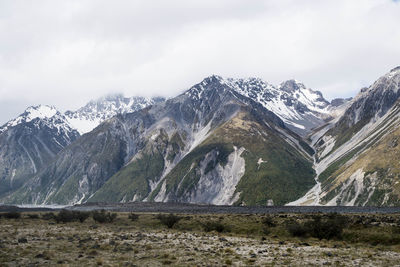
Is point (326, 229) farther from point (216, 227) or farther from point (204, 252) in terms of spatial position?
point (204, 252)

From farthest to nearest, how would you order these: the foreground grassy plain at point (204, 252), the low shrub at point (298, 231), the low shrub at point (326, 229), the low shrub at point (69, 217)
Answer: the low shrub at point (69, 217)
the low shrub at point (298, 231)
the low shrub at point (326, 229)
the foreground grassy plain at point (204, 252)

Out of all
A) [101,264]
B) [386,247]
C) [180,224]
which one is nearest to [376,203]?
[180,224]

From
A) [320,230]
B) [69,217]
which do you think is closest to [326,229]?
[320,230]

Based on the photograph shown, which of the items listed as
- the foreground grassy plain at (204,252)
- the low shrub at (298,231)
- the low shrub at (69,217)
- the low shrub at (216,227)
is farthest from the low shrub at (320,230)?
the low shrub at (69,217)

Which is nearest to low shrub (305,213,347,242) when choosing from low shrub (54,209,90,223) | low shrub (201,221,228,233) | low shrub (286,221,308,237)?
low shrub (286,221,308,237)

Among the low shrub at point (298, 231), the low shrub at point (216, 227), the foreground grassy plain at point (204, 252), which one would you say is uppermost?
the foreground grassy plain at point (204, 252)

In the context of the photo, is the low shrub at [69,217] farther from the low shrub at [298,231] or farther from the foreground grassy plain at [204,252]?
the low shrub at [298,231]

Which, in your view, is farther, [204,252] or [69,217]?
[69,217]

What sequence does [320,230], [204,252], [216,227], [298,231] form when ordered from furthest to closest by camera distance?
[216,227] → [298,231] → [320,230] → [204,252]

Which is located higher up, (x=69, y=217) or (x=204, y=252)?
(x=204, y=252)

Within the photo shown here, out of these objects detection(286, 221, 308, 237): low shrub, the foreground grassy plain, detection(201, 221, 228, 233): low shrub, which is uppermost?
the foreground grassy plain

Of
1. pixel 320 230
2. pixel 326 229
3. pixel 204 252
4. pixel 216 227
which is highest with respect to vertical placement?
pixel 204 252

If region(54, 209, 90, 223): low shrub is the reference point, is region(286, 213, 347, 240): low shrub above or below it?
above

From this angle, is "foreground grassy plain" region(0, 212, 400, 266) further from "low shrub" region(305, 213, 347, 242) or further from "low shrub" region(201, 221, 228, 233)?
"low shrub" region(201, 221, 228, 233)
